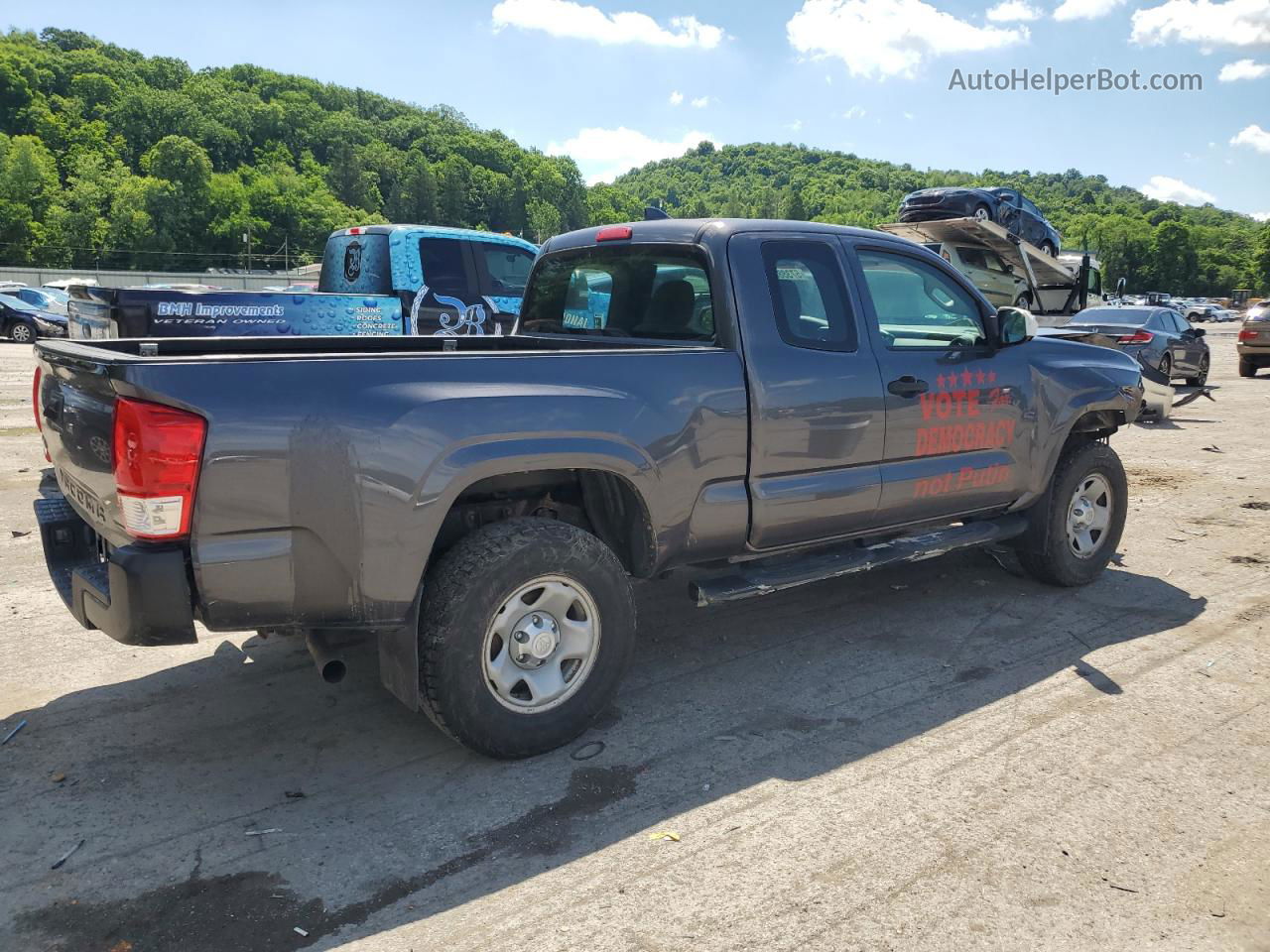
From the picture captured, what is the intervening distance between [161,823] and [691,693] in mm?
2139

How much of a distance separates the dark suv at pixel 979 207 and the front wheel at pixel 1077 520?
12.8 m

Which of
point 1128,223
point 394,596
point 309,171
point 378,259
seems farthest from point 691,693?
point 1128,223

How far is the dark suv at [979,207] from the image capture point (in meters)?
18.1

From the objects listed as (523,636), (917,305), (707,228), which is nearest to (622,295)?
A: (707,228)

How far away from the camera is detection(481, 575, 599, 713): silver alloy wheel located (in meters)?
3.60

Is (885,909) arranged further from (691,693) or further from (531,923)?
(691,693)

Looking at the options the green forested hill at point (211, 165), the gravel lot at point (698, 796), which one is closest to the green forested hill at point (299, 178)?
the green forested hill at point (211, 165)

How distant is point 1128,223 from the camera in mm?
140750

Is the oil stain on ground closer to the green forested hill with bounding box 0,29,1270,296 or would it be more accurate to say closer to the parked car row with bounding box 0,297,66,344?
the parked car row with bounding box 0,297,66,344

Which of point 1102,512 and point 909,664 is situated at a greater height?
point 1102,512

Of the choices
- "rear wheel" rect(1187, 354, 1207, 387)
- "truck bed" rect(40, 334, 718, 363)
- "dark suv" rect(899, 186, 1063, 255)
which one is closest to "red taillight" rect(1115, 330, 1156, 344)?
"rear wheel" rect(1187, 354, 1207, 387)

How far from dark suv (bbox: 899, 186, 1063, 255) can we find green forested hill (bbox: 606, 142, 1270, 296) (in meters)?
87.0

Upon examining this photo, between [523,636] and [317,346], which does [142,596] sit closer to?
[523,636]

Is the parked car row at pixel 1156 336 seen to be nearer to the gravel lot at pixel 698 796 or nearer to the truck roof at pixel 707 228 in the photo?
the gravel lot at pixel 698 796
